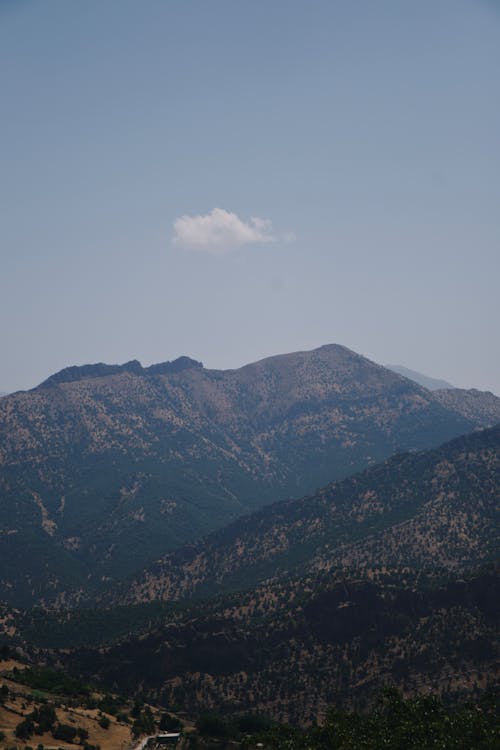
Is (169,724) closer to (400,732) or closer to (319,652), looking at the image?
(400,732)

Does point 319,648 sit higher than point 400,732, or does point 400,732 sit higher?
point 400,732

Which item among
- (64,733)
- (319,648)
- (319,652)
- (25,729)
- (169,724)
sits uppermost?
(25,729)

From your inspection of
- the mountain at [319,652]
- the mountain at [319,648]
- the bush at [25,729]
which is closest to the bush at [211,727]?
the mountain at [319,652]

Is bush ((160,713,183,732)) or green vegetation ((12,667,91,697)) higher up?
green vegetation ((12,667,91,697))

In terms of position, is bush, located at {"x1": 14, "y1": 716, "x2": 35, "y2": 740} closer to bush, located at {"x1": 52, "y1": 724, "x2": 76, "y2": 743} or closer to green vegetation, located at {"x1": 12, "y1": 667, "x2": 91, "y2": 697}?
bush, located at {"x1": 52, "y1": 724, "x2": 76, "y2": 743}

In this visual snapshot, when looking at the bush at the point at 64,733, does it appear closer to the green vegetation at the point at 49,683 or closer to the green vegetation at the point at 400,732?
the green vegetation at the point at 400,732

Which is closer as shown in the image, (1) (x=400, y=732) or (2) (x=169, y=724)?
(1) (x=400, y=732)

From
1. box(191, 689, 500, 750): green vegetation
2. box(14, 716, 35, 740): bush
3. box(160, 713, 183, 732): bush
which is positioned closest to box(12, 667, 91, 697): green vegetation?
box(160, 713, 183, 732): bush

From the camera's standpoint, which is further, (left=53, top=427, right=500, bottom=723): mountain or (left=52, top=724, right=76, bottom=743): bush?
(left=53, top=427, right=500, bottom=723): mountain

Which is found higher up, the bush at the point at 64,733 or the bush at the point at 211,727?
the bush at the point at 64,733

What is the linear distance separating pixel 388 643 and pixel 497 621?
73.2 ft

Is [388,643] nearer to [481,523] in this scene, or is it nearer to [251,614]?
[251,614]

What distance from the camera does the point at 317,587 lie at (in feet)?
536

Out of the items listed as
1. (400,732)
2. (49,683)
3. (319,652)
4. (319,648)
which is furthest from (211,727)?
(319,648)
